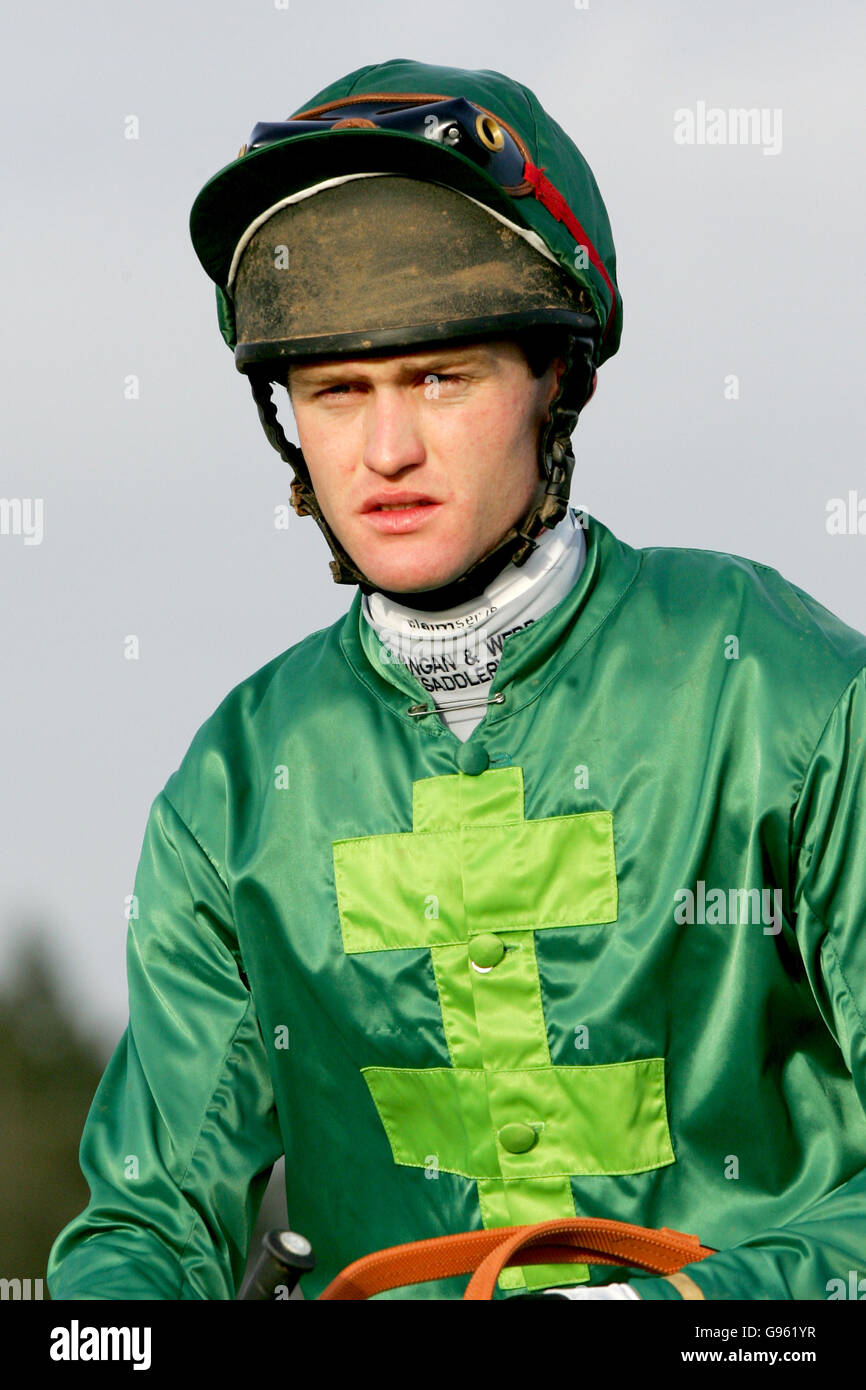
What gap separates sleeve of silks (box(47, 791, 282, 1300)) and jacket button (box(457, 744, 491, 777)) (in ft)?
1.76

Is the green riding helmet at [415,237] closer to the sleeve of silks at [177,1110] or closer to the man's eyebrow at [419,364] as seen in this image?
the man's eyebrow at [419,364]

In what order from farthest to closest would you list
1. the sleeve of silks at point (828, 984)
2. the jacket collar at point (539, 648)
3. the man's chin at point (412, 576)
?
1. the jacket collar at point (539, 648)
2. the man's chin at point (412, 576)
3. the sleeve of silks at point (828, 984)

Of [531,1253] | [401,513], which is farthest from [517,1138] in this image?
[401,513]

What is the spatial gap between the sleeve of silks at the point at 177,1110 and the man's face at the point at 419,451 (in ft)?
2.36

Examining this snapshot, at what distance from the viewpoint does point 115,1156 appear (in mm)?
3789

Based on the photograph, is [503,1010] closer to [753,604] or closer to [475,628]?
[475,628]

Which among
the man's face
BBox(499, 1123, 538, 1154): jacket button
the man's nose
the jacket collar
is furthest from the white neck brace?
BBox(499, 1123, 538, 1154): jacket button

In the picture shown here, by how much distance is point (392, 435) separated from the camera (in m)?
3.48

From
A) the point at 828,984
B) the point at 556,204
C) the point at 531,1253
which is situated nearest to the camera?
the point at 828,984

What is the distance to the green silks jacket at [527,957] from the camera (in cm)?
348

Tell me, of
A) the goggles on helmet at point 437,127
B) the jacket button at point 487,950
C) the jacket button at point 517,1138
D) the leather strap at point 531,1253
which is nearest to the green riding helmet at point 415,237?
the goggles on helmet at point 437,127

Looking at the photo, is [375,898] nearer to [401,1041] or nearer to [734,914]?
[401,1041]

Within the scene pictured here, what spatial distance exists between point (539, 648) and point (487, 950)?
532mm

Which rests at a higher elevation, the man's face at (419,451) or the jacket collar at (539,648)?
the man's face at (419,451)
